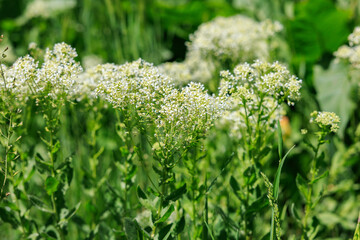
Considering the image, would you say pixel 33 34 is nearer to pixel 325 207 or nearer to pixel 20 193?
pixel 20 193

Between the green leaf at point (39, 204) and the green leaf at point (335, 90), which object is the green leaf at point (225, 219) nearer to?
the green leaf at point (39, 204)

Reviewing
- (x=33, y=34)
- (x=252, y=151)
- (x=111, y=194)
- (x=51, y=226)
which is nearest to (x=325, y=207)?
(x=252, y=151)

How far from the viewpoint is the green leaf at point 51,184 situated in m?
1.23

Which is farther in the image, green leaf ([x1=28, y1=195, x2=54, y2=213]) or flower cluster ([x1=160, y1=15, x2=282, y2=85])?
flower cluster ([x1=160, y1=15, x2=282, y2=85])

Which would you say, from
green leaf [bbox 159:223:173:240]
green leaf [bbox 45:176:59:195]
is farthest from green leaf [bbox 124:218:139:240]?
green leaf [bbox 45:176:59:195]

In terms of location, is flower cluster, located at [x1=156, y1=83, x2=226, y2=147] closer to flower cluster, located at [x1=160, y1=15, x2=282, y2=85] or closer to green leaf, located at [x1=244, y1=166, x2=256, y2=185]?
green leaf, located at [x1=244, y1=166, x2=256, y2=185]

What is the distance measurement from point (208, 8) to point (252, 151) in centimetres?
206

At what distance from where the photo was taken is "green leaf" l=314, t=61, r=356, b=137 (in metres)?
2.15

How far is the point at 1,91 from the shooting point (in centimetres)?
120

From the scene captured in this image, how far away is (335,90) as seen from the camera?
88.4 inches

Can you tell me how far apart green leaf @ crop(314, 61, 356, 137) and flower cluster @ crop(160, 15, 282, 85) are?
39 cm

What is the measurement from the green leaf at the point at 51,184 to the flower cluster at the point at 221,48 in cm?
73

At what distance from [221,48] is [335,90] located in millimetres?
815

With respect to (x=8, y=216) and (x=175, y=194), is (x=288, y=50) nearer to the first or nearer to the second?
(x=175, y=194)
